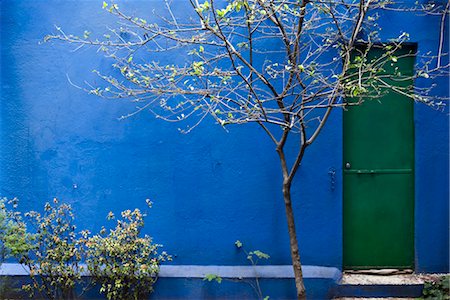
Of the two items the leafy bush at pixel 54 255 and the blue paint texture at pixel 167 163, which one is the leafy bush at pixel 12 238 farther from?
the blue paint texture at pixel 167 163

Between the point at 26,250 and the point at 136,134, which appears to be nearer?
the point at 26,250

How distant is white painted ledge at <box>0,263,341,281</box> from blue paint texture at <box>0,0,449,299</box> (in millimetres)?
82

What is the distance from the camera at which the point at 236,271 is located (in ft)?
17.8

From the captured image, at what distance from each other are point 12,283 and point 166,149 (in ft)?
7.06

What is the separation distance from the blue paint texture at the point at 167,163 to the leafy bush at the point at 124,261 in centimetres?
32

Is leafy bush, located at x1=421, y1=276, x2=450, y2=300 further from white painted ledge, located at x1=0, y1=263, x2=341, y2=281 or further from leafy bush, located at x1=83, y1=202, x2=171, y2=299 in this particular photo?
leafy bush, located at x1=83, y1=202, x2=171, y2=299

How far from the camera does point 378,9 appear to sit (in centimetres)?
548

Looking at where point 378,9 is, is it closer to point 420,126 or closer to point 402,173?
point 420,126

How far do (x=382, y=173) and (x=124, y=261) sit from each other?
2924 millimetres

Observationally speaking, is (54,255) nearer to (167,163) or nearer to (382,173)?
(167,163)

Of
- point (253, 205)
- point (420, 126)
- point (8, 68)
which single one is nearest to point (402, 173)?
point (420, 126)

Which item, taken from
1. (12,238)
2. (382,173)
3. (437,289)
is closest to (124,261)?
(12,238)

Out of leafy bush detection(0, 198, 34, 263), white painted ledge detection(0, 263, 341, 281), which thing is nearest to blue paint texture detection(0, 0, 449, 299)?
white painted ledge detection(0, 263, 341, 281)

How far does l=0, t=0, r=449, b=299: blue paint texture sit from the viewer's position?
550 cm
